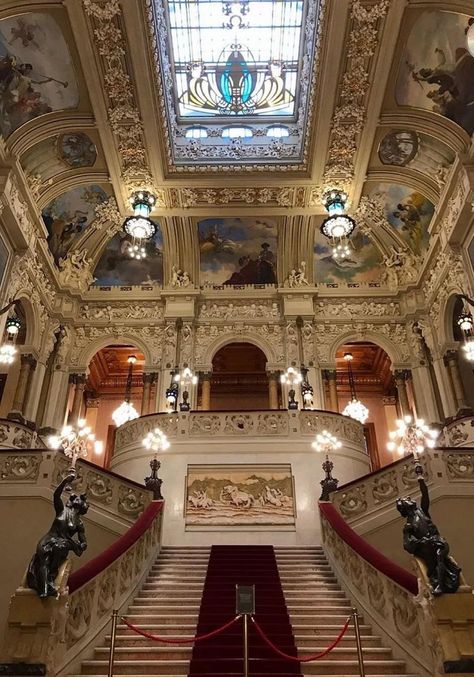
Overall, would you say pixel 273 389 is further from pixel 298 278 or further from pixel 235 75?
pixel 235 75

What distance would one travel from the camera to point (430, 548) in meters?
4.77

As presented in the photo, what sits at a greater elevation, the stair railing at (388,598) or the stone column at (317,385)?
the stone column at (317,385)

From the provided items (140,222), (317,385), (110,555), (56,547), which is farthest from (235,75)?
(56,547)

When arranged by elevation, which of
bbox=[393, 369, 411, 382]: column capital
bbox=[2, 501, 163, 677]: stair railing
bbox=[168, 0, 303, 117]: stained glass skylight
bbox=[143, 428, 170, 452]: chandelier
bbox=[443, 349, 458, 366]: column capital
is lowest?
bbox=[2, 501, 163, 677]: stair railing

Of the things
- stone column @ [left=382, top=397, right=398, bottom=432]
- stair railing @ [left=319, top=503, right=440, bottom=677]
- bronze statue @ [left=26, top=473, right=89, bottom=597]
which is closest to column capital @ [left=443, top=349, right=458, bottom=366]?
stone column @ [left=382, top=397, right=398, bottom=432]

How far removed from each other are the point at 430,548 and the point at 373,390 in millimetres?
15591

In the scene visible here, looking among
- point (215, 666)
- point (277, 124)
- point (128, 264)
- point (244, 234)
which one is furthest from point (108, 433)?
point (215, 666)

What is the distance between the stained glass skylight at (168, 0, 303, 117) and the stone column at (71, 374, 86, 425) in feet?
27.2

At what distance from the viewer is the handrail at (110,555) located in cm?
530

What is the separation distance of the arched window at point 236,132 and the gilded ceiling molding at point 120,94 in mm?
2594

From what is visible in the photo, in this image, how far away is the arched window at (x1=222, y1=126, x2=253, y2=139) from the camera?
1538 centimetres

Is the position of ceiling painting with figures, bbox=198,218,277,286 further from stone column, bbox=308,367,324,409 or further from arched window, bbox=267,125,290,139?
stone column, bbox=308,367,324,409

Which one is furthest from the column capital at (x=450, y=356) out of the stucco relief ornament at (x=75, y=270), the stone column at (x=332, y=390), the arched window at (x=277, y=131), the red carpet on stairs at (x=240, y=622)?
the stucco relief ornament at (x=75, y=270)

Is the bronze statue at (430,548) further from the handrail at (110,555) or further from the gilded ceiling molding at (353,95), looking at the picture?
the gilded ceiling molding at (353,95)
